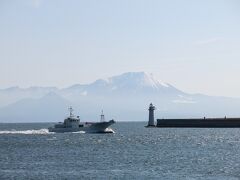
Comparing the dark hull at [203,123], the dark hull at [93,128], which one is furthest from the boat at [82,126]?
the dark hull at [203,123]

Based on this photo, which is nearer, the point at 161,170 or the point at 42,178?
the point at 42,178

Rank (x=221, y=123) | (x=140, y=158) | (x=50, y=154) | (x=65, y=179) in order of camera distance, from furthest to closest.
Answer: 1. (x=221, y=123)
2. (x=50, y=154)
3. (x=140, y=158)
4. (x=65, y=179)

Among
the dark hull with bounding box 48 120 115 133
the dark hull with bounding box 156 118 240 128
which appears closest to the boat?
the dark hull with bounding box 48 120 115 133

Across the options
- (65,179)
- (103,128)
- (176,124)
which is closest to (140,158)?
(65,179)

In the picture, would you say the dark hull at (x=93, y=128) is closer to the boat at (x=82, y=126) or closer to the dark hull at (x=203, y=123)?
the boat at (x=82, y=126)

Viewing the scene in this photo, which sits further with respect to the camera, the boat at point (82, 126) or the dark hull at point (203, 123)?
the dark hull at point (203, 123)

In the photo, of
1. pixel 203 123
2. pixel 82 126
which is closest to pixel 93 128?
pixel 82 126

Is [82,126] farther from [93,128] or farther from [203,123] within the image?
[203,123]

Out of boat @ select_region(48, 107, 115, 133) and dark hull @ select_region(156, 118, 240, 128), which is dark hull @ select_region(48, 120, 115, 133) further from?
dark hull @ select_region(156, 118, 240, 128)

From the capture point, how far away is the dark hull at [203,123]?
161 meters

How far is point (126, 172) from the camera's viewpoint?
155 ft

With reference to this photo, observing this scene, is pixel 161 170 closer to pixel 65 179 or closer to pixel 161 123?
pixel 65 179

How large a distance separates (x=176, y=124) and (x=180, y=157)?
373 feet

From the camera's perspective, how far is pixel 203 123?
16875 cm
